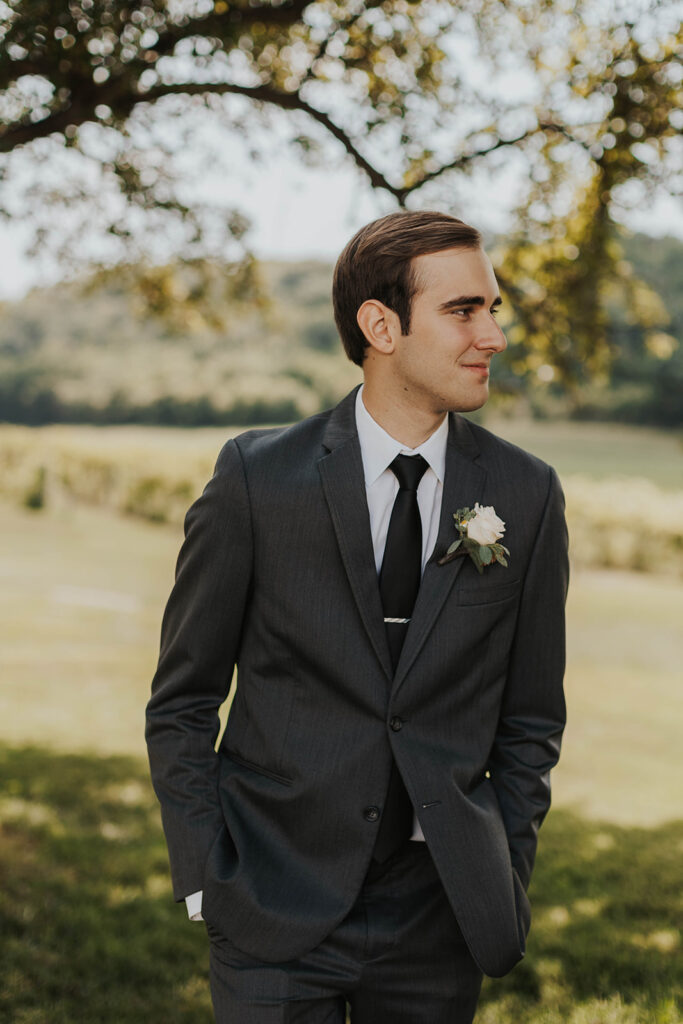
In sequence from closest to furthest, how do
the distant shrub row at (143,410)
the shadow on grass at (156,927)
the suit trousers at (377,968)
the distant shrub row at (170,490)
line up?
the suit trousers at (377,968) → the shadow on grass at (156,927) → the distant shrub row at (170,490) → the distant shrub row at (143,410)

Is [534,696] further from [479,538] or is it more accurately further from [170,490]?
[170,490]

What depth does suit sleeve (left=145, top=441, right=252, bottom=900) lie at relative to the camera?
2062mm

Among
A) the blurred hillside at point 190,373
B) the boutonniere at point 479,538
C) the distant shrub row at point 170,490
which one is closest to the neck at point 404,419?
the boutonniere at point 479,538

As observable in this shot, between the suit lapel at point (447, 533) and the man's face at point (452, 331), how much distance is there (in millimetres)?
135

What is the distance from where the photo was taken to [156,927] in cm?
437

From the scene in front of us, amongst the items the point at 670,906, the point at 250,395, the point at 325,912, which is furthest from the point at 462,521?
the point at 250,395

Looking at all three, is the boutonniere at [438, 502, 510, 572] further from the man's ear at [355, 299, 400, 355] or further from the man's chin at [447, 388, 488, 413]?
the man's ear at [355, 299, 400, 355]

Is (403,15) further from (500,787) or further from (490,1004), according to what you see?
(490,1004)

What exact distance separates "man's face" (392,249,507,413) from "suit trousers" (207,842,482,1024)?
3.47 feet

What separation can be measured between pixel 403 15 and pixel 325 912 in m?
4.92

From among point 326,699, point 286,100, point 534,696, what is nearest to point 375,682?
point 326,699

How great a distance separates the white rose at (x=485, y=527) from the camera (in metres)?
2.01

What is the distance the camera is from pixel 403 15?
529cm

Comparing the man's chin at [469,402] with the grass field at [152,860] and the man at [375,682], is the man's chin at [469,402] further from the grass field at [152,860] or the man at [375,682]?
the grass field at [152,860]
